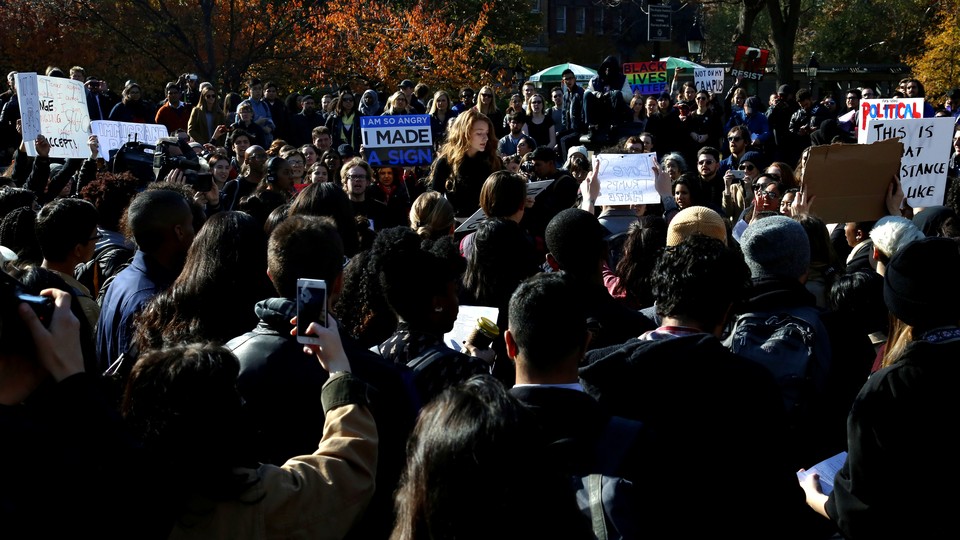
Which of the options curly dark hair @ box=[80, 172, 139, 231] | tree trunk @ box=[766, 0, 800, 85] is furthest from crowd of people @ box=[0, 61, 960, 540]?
tree trunk @ box=[766, 0, 800, 85]

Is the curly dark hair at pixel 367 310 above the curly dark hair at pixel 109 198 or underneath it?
underneath

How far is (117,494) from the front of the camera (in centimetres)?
233

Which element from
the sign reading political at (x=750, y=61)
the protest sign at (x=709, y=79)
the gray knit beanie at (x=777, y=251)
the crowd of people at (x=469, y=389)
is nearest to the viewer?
the crowd of people at (x=469, y=389)

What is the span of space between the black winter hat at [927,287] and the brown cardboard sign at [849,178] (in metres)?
2.92

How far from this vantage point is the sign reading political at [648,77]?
2103cm

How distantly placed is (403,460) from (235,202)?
5948 millimetres

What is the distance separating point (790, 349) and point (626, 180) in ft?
13.4

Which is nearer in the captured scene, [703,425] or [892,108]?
[703,425]

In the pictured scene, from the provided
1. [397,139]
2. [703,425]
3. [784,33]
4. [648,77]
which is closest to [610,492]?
[703,425]

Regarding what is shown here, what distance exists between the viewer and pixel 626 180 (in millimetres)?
7594

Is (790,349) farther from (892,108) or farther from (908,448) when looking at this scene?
(892,108)

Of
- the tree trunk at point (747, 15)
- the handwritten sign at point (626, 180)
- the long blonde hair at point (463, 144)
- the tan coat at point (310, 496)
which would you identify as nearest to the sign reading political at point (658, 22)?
the tree trunk at point (747, 15)

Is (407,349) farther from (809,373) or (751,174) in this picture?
(751,174)

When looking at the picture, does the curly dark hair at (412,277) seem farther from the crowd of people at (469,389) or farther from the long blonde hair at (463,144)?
the long blonde hair at (463,144)
